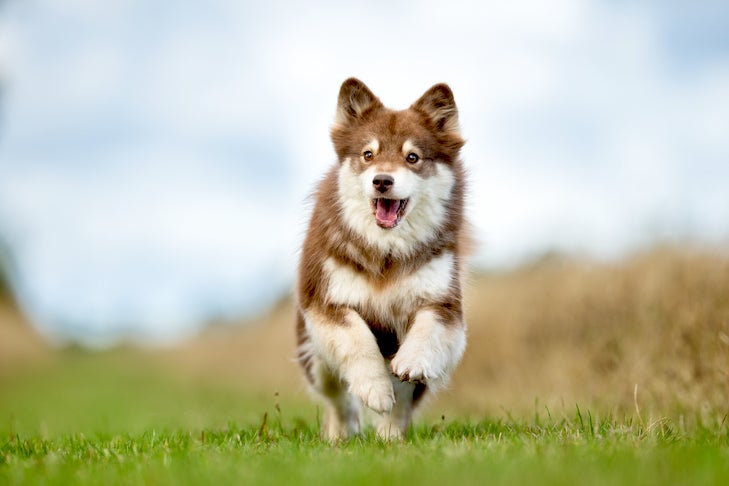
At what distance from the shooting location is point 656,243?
1072 cm

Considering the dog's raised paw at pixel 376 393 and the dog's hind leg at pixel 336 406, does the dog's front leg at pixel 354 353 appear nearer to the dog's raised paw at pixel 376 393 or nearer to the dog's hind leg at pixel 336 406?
the dog's raised paw at pixel 376 393

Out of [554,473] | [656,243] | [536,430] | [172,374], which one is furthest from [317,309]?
[172,374]

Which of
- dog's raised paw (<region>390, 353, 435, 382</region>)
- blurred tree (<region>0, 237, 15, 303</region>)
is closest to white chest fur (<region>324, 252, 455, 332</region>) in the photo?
dog's raised paw (<region>390, 353, 435, 382</region>)

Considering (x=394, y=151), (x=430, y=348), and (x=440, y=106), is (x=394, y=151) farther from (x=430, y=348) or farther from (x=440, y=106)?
(x=430, y=348)

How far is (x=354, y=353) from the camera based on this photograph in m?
5.48

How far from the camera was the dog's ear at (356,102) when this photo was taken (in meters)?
6.30

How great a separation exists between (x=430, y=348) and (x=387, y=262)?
0.69 metres

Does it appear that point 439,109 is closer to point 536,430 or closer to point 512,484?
point 536,430

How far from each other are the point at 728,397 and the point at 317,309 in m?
3.84

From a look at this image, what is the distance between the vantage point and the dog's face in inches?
225

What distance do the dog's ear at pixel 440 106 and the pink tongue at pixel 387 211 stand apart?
32.3 inches

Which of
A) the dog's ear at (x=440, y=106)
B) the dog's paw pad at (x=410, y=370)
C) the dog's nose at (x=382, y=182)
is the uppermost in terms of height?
the dog's ear at (x=440, y=106)

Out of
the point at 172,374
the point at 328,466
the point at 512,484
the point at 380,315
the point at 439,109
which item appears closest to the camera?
the point at 512,484

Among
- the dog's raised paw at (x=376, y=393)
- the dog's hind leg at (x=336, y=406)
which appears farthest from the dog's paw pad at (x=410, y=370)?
the dog's hind leg at (x=336, y=406)
